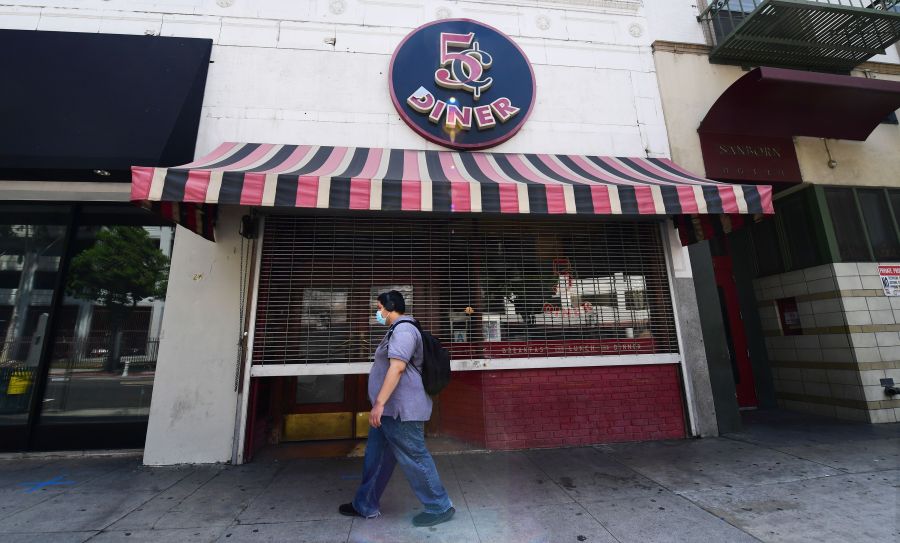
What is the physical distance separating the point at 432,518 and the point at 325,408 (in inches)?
130

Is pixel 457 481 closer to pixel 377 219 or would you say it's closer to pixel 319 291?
pixel 319 291

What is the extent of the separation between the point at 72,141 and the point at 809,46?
35.3 feet

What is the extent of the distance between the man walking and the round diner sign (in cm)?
360

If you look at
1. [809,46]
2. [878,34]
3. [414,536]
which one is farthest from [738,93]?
[414,536]

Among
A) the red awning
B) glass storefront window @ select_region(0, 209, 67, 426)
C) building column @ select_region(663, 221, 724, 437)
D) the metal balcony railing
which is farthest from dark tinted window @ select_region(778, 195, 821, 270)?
glass storefront window @ select_region(0, 209, 67, 426)

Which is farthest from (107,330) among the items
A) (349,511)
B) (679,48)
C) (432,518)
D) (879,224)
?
(879,224)

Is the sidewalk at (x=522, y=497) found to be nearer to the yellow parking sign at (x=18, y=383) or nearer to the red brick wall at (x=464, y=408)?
the red brick wall at (x=464, y=408)

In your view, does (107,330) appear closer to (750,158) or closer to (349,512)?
(349,512)

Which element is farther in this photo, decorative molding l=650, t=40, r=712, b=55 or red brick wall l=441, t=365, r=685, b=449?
decorative molding l=650, t=40, r=712, b=55

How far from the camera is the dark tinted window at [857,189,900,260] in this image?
6426mm

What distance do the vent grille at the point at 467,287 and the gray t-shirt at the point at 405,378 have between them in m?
1.85

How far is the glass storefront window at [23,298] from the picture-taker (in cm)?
501

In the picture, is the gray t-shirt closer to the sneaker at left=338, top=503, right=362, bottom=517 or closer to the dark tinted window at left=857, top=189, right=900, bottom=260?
the sneaker at left=338, top=503, right=362, bottom=517

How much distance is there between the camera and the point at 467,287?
5.25 meters
